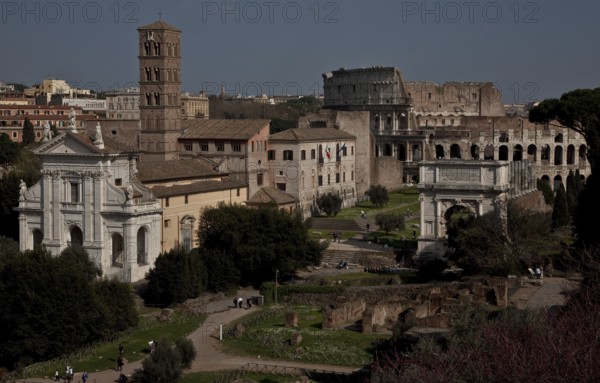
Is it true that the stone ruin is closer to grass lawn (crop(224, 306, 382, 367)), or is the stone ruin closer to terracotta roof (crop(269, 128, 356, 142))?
grass lawn (crop(224, 306, 382, 367))

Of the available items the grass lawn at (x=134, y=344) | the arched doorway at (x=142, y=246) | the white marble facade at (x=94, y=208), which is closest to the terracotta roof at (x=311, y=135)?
the white marble facade at (x=94, y=208)

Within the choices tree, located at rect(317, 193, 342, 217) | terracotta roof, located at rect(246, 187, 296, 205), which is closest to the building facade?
tree, located at rect(317, 193, 342, 217)

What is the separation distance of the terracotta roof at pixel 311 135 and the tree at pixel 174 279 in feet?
69.8

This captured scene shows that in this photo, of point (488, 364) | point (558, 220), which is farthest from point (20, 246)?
point (488, 364)

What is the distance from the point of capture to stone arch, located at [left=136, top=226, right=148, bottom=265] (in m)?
51.2

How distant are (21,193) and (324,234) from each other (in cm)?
1704

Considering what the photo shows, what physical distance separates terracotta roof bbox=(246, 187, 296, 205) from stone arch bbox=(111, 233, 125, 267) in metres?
9.78

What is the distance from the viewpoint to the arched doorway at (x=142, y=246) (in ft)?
168

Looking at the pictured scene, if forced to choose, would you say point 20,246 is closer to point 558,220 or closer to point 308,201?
point 308,201

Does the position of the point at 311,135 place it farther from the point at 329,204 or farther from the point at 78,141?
the point at 78,141

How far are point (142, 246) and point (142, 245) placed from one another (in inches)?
2.1

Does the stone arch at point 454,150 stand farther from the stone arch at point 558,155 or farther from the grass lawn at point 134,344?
the grass lawn at point 134,344

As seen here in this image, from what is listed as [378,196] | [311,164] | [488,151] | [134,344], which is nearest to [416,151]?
[488,151]

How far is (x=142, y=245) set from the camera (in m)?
51.7
